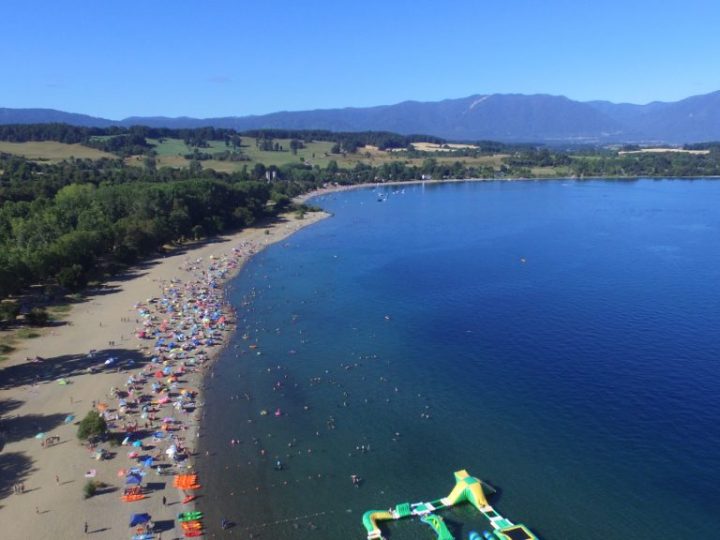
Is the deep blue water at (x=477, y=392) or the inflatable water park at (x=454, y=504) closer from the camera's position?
the inflatable water park at (x=454, y=504)

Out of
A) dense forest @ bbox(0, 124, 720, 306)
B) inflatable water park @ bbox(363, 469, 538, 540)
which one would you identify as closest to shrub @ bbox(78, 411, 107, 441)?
inflatable water park @ bbox(363, 469, 538, 540)

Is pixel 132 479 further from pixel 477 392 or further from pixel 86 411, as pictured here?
pixel 477 392

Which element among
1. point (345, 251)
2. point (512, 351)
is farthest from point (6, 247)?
point (512, 351)

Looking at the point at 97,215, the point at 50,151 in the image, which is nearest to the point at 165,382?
the point at 97,215

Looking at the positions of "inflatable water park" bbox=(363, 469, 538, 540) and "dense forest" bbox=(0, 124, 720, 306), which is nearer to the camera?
"inflatable water park" bbox=(363, 469, 538, 540)

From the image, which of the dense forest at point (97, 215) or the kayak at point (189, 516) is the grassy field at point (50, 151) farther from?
the kayak at point (189, 516)

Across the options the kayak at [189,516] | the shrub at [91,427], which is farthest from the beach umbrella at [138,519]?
the shrub at [91,427]

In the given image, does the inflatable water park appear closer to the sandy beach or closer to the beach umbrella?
the sandy beach
